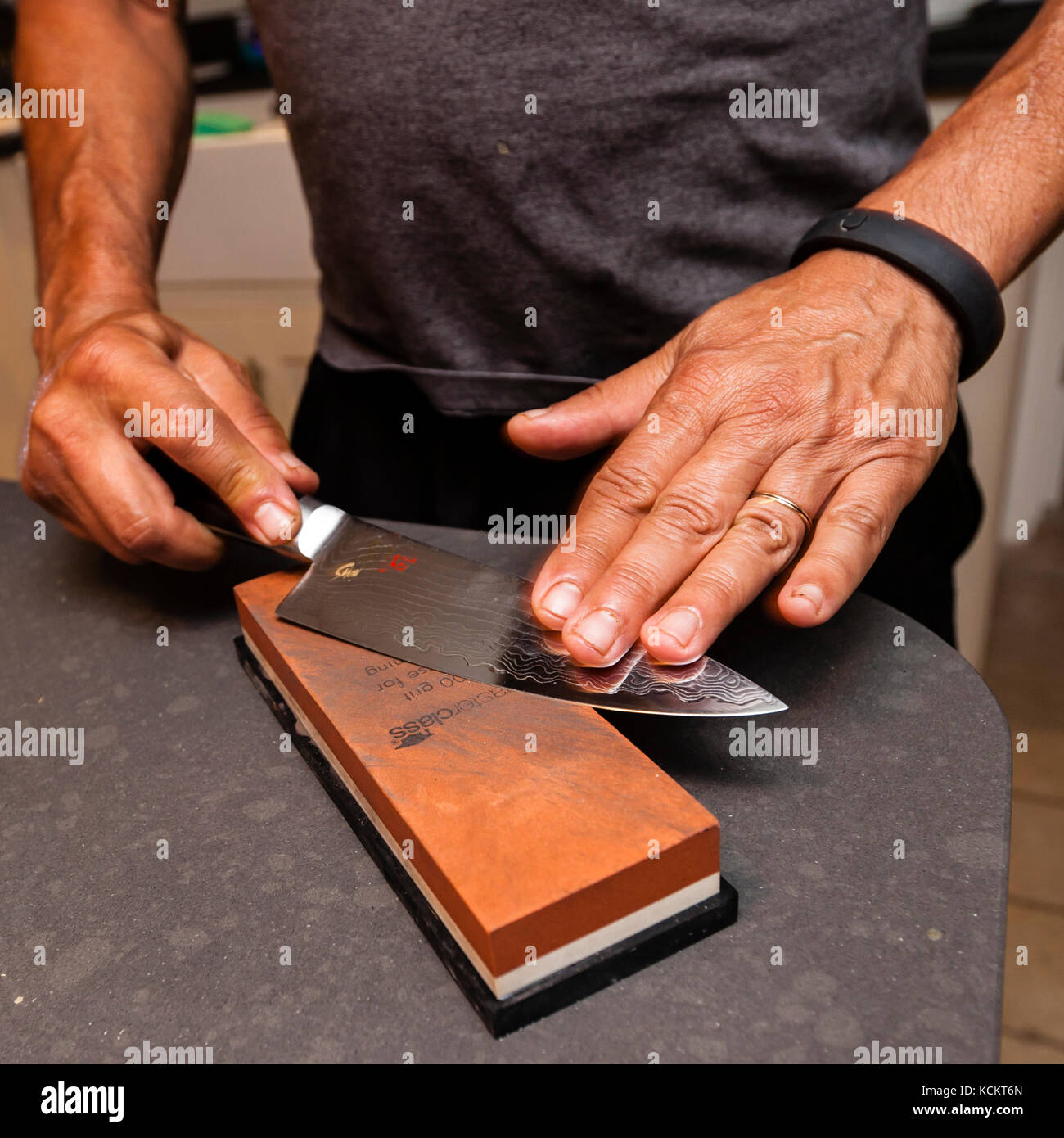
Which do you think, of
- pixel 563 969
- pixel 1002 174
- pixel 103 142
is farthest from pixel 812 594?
pixel 103 142

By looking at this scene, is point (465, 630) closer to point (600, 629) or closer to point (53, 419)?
point (600, 629)

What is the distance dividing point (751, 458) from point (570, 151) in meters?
0.37

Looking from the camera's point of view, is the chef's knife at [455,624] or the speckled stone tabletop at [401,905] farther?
the chef's knife at [455,624]

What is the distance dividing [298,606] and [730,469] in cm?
30

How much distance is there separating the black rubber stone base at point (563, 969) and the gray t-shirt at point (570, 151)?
555mm

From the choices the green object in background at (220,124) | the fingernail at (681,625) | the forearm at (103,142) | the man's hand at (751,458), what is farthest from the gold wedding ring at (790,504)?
the green object in background at (220,124)

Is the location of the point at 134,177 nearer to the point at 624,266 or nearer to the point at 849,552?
the point at 624,266

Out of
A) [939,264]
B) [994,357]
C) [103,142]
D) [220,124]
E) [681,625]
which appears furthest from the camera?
[220,124]

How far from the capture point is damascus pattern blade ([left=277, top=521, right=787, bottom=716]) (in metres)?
0.53

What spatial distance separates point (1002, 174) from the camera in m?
0.69

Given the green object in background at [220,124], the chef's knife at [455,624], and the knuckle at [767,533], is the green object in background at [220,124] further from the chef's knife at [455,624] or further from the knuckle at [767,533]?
Answer: the knuckle at [767,533]

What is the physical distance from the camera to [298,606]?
630mm

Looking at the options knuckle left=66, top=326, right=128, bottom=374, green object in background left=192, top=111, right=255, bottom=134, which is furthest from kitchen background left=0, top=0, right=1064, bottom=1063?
knuckle left=66, top=326, right=128, bottom=374

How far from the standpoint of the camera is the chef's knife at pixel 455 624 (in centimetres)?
53
